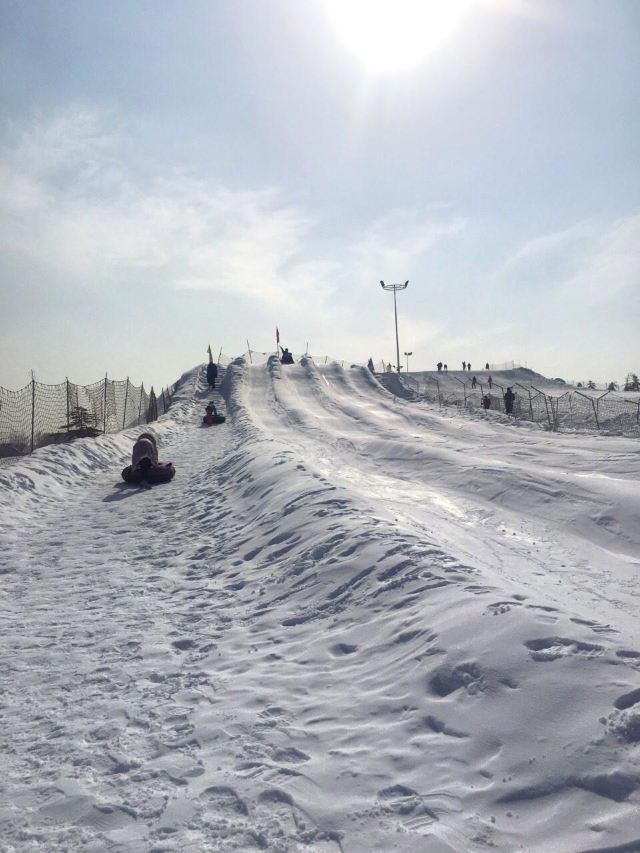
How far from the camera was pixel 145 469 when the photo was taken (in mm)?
13297

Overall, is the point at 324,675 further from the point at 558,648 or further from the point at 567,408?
the point at 567,408

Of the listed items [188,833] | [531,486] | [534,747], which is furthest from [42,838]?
[531,486]

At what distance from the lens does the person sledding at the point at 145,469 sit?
1325 cm

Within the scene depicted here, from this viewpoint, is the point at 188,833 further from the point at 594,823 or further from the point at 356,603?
the point at 356,603

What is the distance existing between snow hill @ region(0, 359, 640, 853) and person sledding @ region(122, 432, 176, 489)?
2.75 m

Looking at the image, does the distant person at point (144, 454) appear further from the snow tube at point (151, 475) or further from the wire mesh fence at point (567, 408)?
the wire mesh fence at point (567, 408)

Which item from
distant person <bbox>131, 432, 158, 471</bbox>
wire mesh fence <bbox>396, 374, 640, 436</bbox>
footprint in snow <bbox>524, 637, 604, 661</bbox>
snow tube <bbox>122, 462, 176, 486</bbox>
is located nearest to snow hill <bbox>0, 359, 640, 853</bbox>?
footprint in snow <bbox>524, 637, 604, 661</bbox>

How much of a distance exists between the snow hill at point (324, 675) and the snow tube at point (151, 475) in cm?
275

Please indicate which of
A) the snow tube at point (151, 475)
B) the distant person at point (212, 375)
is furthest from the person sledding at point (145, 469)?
the distant person at point (212, 375)

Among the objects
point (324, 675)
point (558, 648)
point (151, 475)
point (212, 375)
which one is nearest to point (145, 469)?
point (151, 475)

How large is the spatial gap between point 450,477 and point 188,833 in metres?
10.6

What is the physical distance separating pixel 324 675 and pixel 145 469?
31.4 ft

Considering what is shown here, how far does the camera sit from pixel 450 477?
1300 centimetres

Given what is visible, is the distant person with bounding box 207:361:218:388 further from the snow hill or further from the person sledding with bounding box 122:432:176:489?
the snow hill
